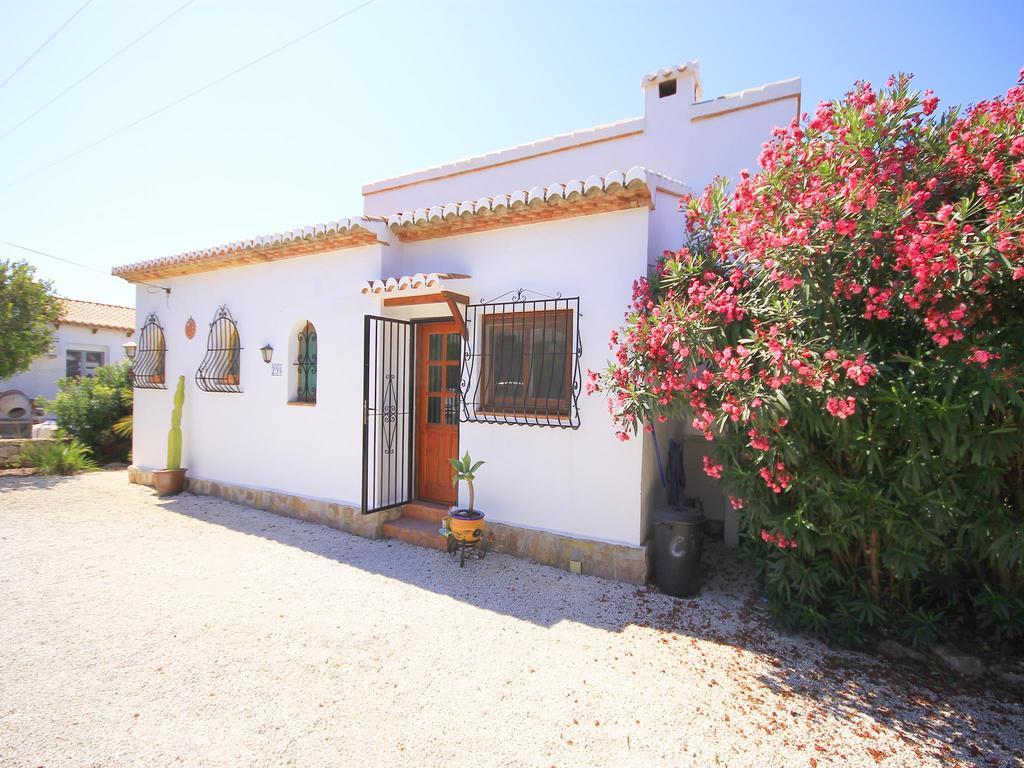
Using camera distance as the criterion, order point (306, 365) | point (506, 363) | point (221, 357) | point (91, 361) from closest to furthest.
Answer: point (506, 363) → point (306, 365) → point (221, 357) → point (91, 361)

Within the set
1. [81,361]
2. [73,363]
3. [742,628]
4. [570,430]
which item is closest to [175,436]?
[570,430]

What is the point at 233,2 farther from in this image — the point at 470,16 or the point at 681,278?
the point at 681,278

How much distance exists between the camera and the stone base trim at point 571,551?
4.86m

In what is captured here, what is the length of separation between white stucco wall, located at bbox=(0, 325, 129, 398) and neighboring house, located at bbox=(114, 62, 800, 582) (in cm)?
1260

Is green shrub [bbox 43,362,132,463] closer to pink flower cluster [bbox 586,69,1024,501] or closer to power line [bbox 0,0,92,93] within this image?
power line [bbox 0,0,92,93]

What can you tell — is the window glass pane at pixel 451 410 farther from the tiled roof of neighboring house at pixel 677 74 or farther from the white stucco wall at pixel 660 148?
the tiled roof of neighboring house at pixel 677 74

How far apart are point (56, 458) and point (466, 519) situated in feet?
31.1

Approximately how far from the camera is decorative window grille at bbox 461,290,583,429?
17.1 feet

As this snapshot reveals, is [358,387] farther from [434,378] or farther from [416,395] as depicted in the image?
[434,378]

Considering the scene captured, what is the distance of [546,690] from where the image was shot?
323cm

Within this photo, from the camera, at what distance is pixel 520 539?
5477 mm

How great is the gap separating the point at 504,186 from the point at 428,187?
1623mm

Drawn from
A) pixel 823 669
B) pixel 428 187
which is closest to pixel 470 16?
pixel 428 187

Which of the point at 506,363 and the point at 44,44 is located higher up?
the point at 44,44
